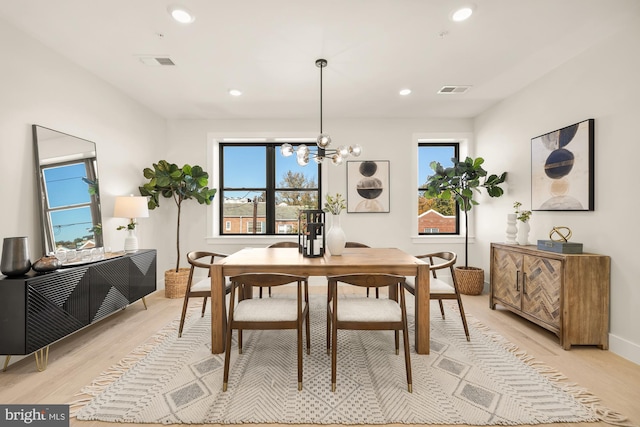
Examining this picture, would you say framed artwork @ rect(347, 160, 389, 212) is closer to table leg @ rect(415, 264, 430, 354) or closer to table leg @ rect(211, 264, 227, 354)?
table leg @ rect(415, 264, 430, 354)

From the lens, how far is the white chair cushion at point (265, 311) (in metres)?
2.07

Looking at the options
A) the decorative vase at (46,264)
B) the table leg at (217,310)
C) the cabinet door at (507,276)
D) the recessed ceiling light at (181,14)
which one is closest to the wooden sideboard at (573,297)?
the cabinet door at (507,276)

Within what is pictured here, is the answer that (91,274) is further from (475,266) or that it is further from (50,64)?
(475,266)

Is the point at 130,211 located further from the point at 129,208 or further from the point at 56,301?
the point at 56,301

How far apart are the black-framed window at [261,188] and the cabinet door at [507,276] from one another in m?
2.91

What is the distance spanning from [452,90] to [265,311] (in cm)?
350

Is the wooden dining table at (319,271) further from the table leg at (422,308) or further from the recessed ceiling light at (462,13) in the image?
the recessed ceiling light at (462,13)

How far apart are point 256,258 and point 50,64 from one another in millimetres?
2698

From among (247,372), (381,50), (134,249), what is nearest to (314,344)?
(247,372)

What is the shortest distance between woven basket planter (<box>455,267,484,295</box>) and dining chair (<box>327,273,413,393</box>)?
2558 mm

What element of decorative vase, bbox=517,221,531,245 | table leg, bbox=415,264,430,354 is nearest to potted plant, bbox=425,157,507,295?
decorative vase, bbox=517,221,531,245

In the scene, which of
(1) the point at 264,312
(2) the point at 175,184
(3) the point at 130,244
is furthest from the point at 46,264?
(2) the point at 175,184

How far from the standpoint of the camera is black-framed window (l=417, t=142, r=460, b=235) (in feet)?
16.8

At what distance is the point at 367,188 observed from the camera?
486 cm
